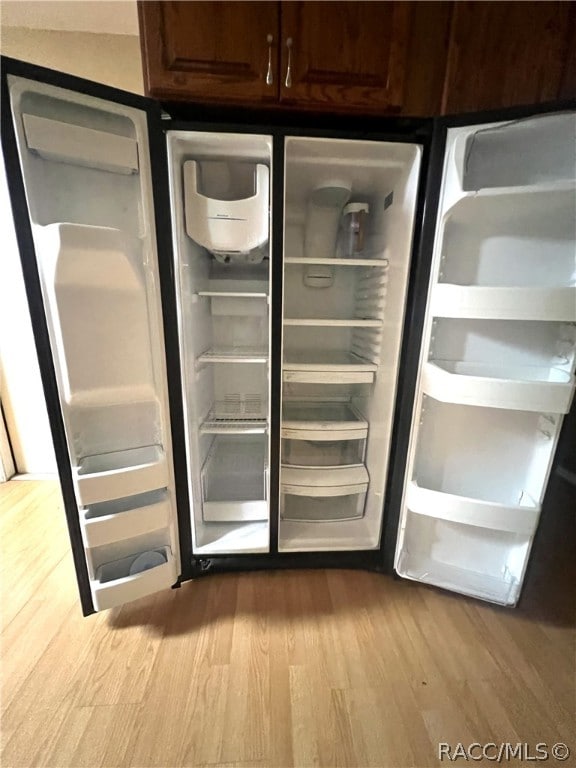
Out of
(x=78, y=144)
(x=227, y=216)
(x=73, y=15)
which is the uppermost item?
(x=73, y=15)

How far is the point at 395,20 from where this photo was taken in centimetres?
90

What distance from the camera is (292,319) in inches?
46.6

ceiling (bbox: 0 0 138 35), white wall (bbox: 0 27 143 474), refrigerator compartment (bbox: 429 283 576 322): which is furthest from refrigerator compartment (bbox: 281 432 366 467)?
ceiling (bbox: 0 0 138 35)

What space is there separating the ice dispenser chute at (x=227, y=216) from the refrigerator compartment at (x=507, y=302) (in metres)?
0.65

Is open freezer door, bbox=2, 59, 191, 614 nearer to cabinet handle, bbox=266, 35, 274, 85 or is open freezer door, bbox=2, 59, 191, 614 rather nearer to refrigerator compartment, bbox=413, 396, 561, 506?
cabinet handle, bbox=266, 35, 274, 85

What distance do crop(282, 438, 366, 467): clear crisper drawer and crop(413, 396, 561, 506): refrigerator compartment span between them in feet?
1.03

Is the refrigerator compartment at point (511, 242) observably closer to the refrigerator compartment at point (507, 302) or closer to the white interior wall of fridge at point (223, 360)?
the refrigerator compartment at point (507, 302)

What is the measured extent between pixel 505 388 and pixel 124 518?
53.3 inches

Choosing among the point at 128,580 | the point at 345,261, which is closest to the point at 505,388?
the point at 345,261

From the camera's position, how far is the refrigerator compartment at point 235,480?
55.1 inches

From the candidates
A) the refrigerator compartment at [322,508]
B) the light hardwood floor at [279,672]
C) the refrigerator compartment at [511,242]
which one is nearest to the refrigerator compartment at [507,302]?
the refrigerator compartment at [511,242]

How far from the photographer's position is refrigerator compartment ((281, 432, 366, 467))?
1.49 meters

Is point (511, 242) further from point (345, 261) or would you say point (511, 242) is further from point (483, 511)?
point (483, 511)

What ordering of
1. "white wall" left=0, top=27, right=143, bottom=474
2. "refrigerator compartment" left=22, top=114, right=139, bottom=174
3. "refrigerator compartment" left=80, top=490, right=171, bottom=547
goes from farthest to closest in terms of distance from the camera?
"white wall" left=0, top=27, right=143, bottom=474
"refrigerator compartment" left=80, top=490, right=171, bottom=547
"refrigerator compartment" left=22, top=114, right=139, bottom=174
